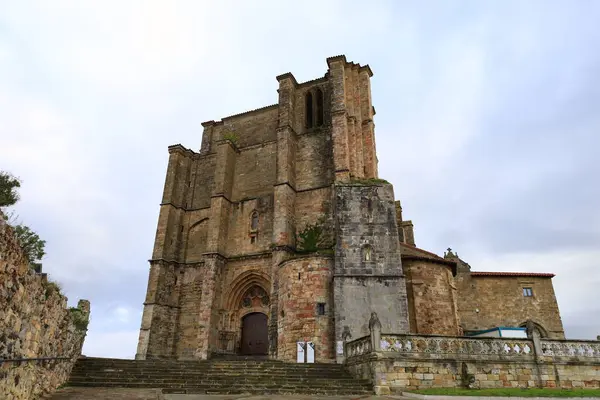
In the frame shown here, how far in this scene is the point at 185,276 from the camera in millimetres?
24203

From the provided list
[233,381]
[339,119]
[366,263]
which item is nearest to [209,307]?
[366,263]

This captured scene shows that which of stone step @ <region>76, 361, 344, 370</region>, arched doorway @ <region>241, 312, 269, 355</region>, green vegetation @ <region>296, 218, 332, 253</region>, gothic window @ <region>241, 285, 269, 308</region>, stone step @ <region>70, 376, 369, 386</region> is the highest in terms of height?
green vegetation @ <region>296, 218, 332, 253</region>

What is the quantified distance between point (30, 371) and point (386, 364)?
26.8 feet

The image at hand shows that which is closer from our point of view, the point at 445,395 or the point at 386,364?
the point at 445,395

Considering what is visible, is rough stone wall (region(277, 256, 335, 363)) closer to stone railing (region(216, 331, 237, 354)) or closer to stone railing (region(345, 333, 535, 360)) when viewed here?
stone railing (region(345, 333, 535, 360))

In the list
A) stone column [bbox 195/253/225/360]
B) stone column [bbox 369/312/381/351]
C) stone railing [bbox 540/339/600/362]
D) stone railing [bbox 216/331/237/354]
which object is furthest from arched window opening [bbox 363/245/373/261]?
stone railing [bbox 216/331/237/354]

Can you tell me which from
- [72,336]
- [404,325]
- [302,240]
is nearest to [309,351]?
[404,325]

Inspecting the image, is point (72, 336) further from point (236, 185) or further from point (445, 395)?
point (236, 185)

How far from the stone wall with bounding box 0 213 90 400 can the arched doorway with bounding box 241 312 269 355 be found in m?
13.7

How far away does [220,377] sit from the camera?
38.4 feet

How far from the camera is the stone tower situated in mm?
16688

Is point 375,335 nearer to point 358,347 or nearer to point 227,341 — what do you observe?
point 358,347

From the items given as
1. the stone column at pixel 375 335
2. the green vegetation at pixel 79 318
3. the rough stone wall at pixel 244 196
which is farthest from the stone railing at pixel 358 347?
the green vegetation at pixel 79 318

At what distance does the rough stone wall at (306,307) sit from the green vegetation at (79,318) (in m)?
8.39
